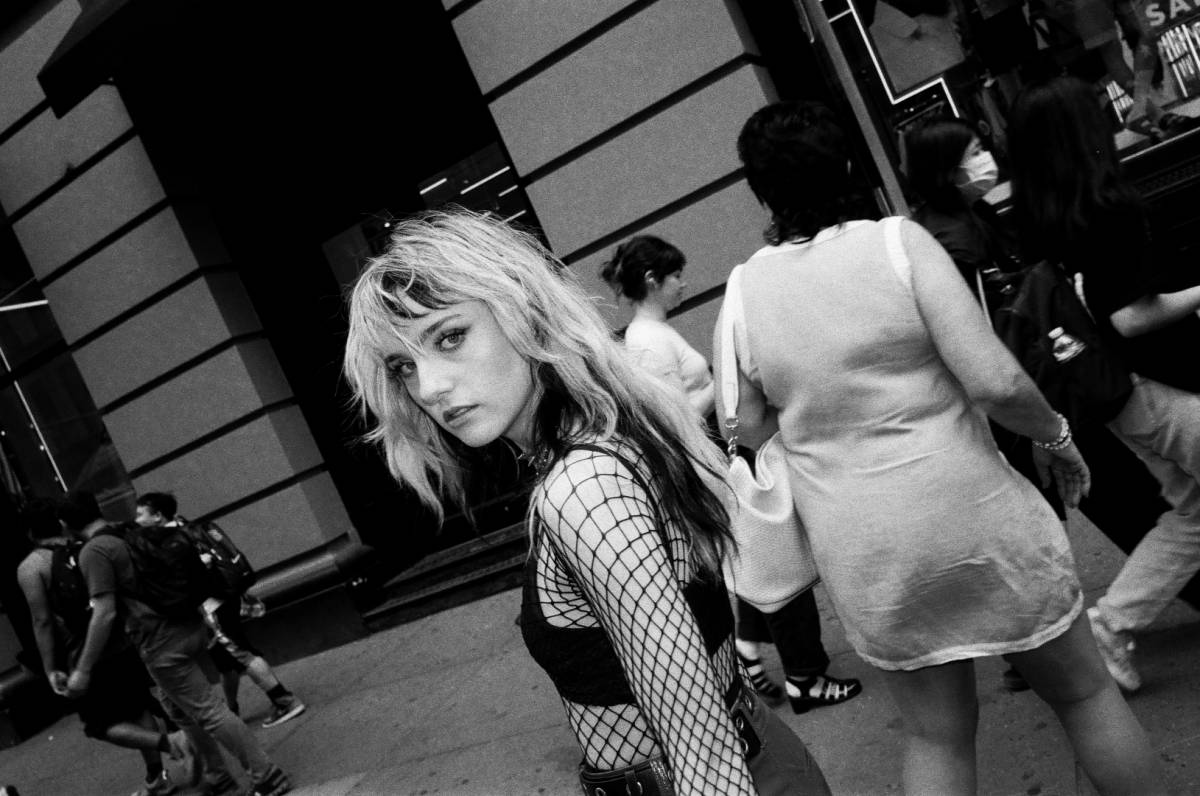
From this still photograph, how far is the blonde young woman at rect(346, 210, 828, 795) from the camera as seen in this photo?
133cm

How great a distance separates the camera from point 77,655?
18.0 feet

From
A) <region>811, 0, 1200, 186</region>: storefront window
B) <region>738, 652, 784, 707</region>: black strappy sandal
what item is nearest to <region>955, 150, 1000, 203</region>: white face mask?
<region>738, 652, 784, 707</region>: black strappy sandal

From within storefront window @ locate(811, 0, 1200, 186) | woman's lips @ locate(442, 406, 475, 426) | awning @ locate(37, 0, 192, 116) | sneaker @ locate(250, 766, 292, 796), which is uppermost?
awning @ locate(37, 0, 192, 116)

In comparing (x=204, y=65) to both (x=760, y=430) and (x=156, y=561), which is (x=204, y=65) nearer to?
(x=156, y=561)

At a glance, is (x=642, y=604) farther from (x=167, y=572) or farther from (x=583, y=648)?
(x=167, y=572)

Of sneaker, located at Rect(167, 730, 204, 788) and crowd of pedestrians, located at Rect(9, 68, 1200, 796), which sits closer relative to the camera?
crowd of pedestrians, located at Rect(9, 68, 1200, 796)

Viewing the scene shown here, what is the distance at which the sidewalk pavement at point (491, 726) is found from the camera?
10.6 feet

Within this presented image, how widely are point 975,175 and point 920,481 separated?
1.57m

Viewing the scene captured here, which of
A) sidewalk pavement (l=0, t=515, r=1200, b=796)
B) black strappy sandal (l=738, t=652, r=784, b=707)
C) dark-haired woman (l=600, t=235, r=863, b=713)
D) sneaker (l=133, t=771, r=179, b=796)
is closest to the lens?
sidewalk pavement (l=0, t=515, r=1200, b=796)

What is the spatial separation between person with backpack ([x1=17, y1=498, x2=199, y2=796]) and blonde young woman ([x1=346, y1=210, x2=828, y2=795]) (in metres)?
4.48

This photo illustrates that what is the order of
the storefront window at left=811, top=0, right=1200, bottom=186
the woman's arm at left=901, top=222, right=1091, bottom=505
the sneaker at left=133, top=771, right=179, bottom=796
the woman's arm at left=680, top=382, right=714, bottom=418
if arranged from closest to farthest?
the woman's arm at left=901, top=222, right=1091, bottom=505 → the woman's arm at left=680, top=382, right=714, bottom=418 → the storefront window at left=811, top=0, right=1200, bottom=186 → the sneaker at left=133, top=771, right=179, bottom=796

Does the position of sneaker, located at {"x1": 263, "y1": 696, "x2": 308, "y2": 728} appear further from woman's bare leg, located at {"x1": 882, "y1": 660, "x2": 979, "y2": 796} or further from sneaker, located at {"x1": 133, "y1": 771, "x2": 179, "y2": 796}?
woman's bare leg, located at {"x1": 882, "y1": 660, "x2": 979, "y2": 796}

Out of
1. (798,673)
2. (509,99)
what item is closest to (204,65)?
(509,99)

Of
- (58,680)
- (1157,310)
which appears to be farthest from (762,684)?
(58,680)
